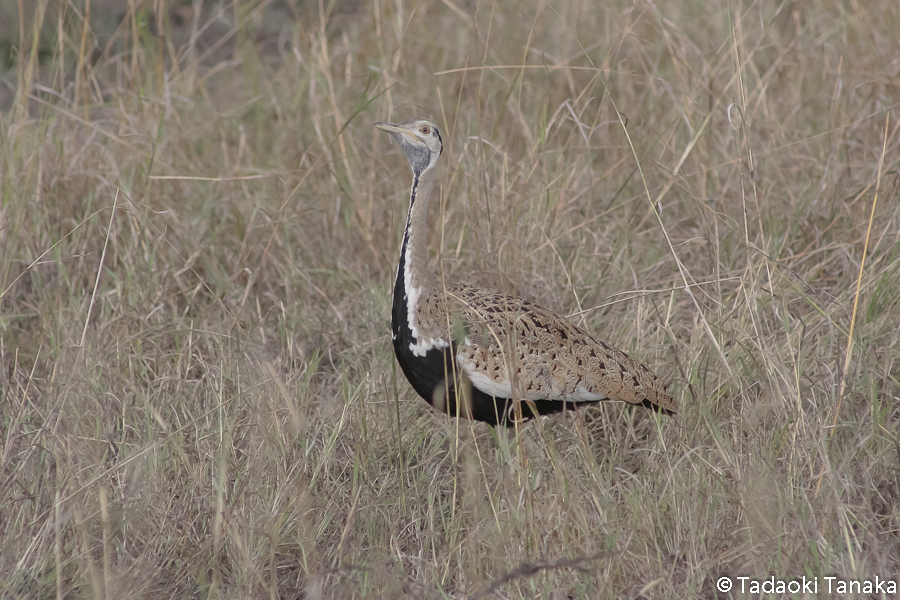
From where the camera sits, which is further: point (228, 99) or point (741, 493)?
point (228, 99)

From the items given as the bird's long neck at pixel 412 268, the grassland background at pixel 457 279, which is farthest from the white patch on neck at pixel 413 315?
the grassland background at pixel 457 279

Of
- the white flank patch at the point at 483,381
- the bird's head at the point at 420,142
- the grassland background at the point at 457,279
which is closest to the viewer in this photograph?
the grassland background at the point at 457,279

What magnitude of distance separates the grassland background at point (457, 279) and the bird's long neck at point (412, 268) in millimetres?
261

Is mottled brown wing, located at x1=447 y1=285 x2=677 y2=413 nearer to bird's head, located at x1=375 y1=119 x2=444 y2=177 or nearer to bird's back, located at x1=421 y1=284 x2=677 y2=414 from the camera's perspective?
bird's back, located at x1=421 y1=284 x2=677 y2=414

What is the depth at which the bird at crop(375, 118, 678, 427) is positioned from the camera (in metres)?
2.69

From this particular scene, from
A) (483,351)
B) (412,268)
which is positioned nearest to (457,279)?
(412,268)

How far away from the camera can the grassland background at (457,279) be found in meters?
2.33

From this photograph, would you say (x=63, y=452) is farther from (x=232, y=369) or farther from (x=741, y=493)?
(x=741, y=493)

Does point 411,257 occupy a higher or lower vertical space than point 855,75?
lower

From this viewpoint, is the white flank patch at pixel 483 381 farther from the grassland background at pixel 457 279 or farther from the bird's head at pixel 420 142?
the bird's head at pixel 420 142

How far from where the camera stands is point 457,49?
5.21m

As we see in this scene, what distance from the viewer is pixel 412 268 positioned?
2807 millimetres

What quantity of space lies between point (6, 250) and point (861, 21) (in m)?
4.40

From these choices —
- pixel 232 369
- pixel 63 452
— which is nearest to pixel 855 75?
pixel 232 369
